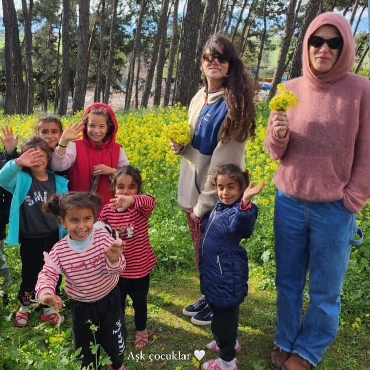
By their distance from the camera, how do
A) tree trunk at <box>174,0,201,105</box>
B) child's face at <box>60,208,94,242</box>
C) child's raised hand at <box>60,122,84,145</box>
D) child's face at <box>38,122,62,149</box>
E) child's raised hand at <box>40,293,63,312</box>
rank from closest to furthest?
child's raised hand at <box>40,293,63,312</box> < child's face at <box>60,208,94,242</box> < child's raised hand at <box>60,122,84,145</box> < child's face at <box>38,122,62,149</box> < tree trunk at <box>174,0,201,105</box>

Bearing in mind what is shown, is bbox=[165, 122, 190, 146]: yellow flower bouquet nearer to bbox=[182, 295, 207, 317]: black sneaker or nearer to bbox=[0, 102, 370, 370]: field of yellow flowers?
bbox=[0, 102, 370, 370]: field of yellow flowers

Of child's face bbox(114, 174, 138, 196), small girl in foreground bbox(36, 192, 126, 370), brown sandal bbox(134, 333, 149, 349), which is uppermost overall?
child's face bbox(114, 174, 138, 196)

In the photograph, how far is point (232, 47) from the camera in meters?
2.59

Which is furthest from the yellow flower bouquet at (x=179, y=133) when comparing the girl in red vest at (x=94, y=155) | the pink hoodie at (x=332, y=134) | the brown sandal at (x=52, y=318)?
the brown sandal at (x=52, y=318)

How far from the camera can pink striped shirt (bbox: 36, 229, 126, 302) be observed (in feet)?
7.34

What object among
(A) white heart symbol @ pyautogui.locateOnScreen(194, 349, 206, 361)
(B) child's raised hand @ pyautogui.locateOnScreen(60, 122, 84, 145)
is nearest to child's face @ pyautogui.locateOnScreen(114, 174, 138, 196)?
(B) child's raised hand @ pyautogui.locateOnScreen(60, 122, 84, 145)

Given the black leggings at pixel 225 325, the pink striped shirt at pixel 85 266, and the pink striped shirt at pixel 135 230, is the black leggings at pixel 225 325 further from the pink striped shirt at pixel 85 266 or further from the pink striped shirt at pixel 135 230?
the pink striped shirt at pixel 85 266

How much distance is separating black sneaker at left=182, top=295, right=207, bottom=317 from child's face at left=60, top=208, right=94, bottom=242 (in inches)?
57.2

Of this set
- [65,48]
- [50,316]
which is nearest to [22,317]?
[50,316]

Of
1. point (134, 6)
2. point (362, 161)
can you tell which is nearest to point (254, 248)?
point (362, 161)

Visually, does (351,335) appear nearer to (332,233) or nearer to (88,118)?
(332,233)

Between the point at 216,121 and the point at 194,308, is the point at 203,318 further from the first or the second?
the point at 216,121

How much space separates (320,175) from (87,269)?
4.76 feet

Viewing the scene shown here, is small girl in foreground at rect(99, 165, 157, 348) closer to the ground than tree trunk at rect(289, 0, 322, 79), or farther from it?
closer to the ground
